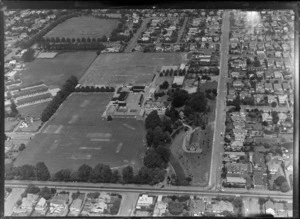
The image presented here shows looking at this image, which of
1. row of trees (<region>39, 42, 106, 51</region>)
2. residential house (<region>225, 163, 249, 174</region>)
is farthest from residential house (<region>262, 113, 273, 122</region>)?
row of trees (<region>39, 42, 106, 51</region>)

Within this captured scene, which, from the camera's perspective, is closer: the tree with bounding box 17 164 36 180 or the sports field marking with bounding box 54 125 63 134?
the tree with bounding box 17 164 36 180

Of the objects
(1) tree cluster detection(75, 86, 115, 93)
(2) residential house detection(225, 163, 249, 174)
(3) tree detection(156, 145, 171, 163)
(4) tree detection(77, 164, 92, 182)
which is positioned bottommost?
(2) residential house detection(225, 163, 249, 174)

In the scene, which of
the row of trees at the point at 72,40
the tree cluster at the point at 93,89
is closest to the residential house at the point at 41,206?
the tree cluster at the point at 93,89

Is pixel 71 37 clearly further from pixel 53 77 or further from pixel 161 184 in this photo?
pixel 161 184

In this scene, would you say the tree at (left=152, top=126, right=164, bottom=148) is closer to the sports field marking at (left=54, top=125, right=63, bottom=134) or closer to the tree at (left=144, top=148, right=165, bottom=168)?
the tree at (left=144, top=148, right=165, bottom=168)

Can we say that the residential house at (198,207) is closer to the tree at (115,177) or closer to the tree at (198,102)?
the tree at (115,177)
